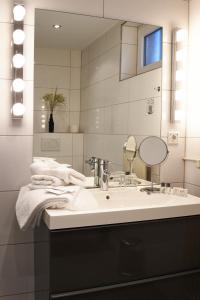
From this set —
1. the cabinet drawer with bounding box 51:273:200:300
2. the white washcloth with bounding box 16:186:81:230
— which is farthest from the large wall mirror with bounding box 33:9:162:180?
the cabinet drawer with bounding box 51:273:200:300

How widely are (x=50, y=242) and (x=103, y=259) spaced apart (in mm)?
265

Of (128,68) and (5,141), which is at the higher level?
(128,68)

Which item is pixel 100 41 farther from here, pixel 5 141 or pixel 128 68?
pixel 5 141

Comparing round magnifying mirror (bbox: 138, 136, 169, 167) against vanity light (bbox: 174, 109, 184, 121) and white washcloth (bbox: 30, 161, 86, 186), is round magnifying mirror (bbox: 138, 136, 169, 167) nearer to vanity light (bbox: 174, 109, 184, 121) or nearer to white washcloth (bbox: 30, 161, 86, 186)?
vanity light (bbox: 174, 109, 184, 121)

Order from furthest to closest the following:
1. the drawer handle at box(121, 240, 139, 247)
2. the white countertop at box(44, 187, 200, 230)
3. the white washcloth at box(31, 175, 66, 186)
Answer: the white washcloth at box(31, 175, 66, 186) → the drawer handle at box(121, 240, 139, 247) → the white countertop at box(44, 187, 200, 230)

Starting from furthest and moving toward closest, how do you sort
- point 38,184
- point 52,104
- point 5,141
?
point 52,104
point 5,141
point 38,184

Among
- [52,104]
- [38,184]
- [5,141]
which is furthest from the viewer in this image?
[52,104]

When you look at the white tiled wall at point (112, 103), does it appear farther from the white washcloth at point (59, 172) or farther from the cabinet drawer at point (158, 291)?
the cabinet drawer at point (158, 291)

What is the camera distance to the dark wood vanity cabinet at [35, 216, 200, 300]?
1.33 meters

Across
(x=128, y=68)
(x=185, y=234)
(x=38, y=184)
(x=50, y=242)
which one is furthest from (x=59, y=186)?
(x=128, y=68)

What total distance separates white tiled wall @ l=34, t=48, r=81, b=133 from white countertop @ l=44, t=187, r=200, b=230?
0.48m

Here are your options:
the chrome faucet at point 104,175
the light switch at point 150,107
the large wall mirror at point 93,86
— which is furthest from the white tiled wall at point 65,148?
the light switch at point 150,107

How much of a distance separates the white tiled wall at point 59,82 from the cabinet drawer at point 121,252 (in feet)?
2.37

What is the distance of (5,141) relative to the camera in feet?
5.58
